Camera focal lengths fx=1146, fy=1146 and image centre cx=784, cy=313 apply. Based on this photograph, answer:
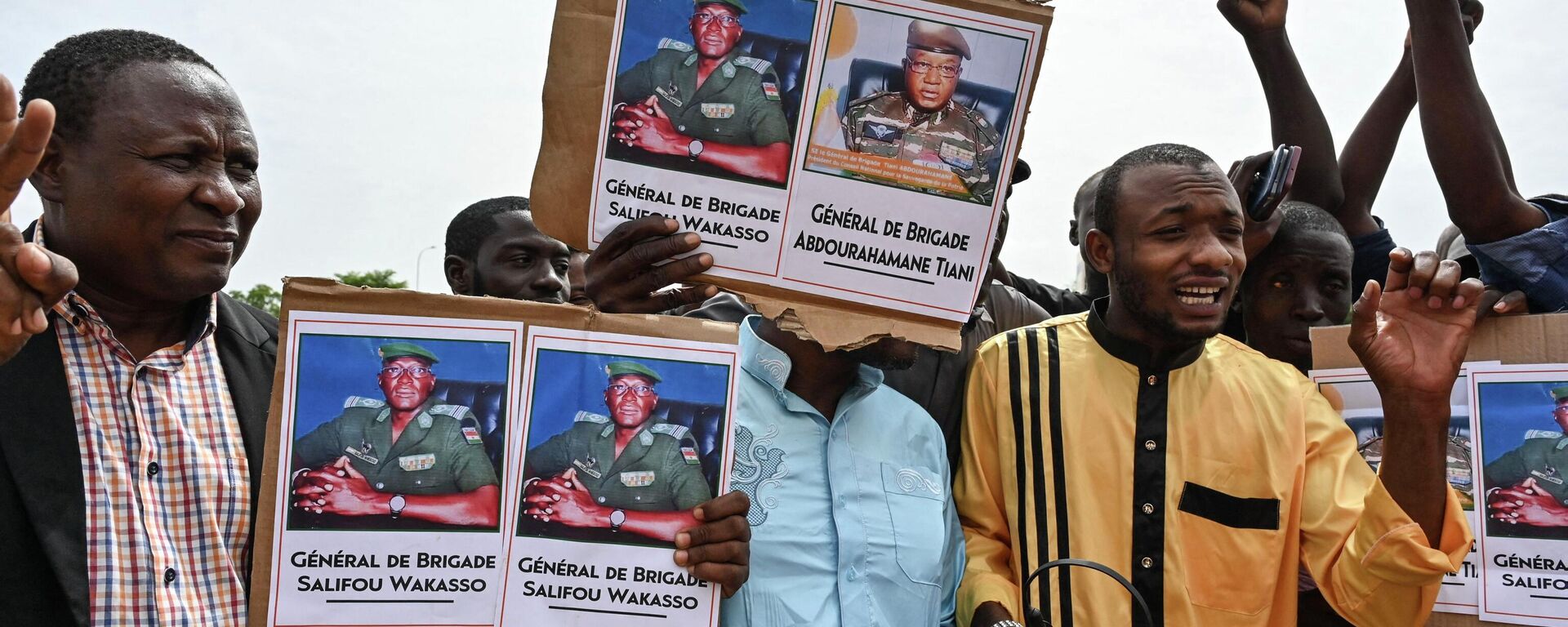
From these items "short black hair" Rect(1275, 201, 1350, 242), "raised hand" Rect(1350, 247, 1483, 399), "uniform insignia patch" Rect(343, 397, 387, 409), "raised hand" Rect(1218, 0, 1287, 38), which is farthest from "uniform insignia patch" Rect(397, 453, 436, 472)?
"raised hand" Rect(1218, 0, 1287, 38)

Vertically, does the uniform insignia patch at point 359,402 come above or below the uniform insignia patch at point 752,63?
below

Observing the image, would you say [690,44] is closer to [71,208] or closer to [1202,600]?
[71,208]

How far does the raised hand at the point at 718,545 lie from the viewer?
2289 mm

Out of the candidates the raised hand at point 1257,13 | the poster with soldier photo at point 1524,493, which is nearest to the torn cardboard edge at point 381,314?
the poster with soldier photo at point 1524,493

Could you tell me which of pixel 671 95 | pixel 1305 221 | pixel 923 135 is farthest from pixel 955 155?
pixel 1305 221

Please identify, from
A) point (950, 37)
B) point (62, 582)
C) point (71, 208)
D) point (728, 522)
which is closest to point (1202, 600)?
point (728, 522)

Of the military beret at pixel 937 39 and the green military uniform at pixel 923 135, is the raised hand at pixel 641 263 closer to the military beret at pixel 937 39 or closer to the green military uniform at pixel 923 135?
the green military uniform at pixel 923 135

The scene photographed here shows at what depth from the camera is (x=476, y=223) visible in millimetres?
5000

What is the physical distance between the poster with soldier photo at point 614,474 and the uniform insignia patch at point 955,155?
0.63 meters

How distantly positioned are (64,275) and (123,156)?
50cm

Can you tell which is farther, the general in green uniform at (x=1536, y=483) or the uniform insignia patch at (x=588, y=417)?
the general in green uniform at (x=1536, y=483)

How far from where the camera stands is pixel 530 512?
2.27 meters

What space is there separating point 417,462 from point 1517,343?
2.75 m

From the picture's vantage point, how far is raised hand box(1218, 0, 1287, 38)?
4.07m
